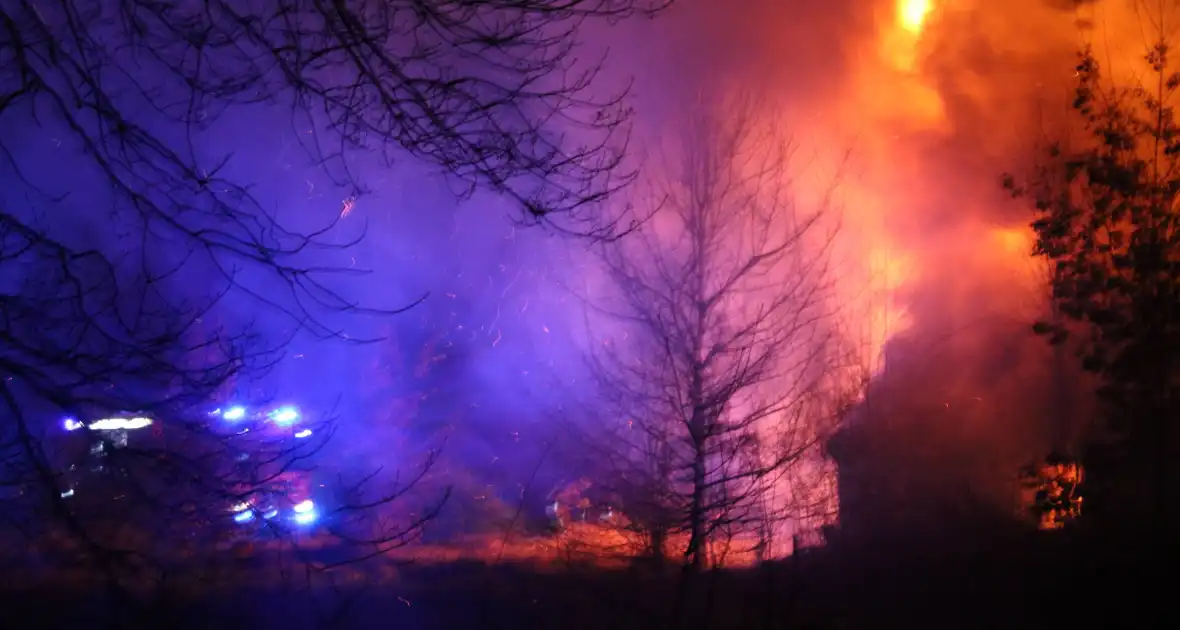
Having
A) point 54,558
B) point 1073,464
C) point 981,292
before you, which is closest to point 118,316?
point 54,558

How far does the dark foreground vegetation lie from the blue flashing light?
3.48ft

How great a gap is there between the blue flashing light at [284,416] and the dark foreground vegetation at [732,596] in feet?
3.48

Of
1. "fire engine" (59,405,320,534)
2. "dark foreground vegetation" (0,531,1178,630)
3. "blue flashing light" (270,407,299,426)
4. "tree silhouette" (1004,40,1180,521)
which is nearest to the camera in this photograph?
"fire engine" (59,405,320,534)

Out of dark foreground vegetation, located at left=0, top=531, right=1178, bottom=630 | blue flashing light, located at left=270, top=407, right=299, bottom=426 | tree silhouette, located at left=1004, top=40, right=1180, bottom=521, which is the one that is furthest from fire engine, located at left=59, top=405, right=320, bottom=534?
tree silhouette, located at left=1004, top=40, right=1180, bottom=521

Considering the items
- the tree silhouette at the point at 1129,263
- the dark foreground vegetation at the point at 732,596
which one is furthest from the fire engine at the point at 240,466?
the tree silhouette at the point at 1129,263

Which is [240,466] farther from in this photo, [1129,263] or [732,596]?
[1129,263]

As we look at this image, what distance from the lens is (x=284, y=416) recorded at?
431cm

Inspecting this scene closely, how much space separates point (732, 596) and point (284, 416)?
3.72 metres

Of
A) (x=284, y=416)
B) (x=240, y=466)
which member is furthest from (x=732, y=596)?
(x=240, y=466)

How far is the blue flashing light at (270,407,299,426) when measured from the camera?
13.6ft

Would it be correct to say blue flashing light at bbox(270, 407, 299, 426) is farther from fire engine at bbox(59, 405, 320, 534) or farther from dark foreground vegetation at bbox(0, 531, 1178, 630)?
dark foreground vegetation at bbox(0, 531, 1178, 630)

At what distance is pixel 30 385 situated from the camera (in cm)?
325

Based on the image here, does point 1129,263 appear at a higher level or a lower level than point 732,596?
higher

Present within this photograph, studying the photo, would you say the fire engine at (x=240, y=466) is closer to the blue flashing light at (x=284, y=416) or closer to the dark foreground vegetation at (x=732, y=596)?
the blue flashing light at (x=284, y=416)
